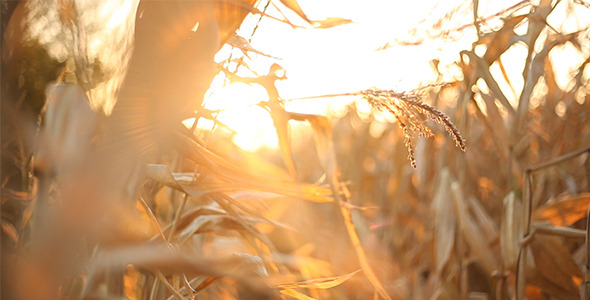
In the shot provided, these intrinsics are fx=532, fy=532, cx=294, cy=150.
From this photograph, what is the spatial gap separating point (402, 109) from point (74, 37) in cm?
29

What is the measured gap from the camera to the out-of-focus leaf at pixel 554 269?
3.52 ft

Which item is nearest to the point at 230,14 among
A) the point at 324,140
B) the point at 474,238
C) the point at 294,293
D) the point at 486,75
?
the point at 324,140

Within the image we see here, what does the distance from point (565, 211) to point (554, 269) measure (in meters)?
0.14

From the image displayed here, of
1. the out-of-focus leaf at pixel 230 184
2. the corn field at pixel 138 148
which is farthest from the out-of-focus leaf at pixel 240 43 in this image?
the out-of-focus leaf at pixel 230 184

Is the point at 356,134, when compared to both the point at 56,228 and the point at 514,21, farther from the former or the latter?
the point at 56,228

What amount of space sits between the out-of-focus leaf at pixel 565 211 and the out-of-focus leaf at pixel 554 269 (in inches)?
1.6

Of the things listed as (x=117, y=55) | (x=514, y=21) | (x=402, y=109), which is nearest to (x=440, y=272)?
(x=514, y=21)

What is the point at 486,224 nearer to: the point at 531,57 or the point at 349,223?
the point at 531,57

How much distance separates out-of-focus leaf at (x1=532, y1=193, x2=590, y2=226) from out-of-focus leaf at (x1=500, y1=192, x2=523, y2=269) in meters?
0.10

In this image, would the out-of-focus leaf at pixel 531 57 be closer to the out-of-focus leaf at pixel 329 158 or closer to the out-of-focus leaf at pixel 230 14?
the out-of-focus leaf at pixel 329 158

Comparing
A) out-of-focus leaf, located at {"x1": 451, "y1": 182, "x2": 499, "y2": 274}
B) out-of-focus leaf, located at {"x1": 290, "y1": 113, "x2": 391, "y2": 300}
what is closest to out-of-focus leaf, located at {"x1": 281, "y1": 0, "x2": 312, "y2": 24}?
out-of-focus leaf, located at {"x1": 290, "y1": 113, "x2": 391, "y2": 300}

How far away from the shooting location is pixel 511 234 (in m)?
0.98

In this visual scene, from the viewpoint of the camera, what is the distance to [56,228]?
334 mm

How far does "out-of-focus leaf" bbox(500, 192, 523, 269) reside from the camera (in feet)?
3.17
